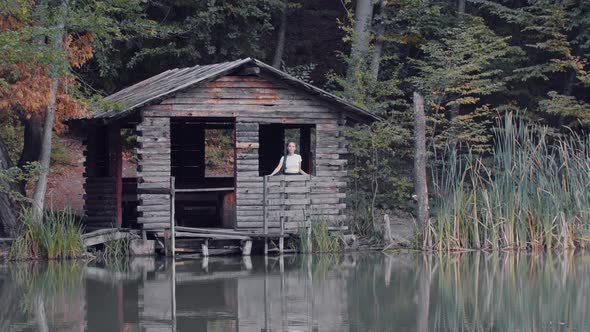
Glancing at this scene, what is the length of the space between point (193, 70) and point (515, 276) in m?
8.02

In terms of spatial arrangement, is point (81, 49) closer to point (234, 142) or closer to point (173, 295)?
point (234, 142)

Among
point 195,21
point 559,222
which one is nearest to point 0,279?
point 559,222

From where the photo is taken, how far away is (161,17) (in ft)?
92.6

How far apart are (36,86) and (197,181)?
19.0 ft

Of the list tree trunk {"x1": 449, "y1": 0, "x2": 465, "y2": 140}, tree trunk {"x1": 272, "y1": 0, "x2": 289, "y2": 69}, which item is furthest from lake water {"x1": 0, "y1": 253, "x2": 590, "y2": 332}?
tree trunk {"x1": 272, "y1": 0, "x2": 289, "y2": 69}

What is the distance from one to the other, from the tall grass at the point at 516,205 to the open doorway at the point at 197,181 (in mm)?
4119

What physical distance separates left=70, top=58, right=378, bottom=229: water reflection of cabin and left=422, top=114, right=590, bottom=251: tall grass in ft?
7.07

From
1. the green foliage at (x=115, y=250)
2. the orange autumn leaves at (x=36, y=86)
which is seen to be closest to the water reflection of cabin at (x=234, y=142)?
the green foliage at (x=115, y=250)

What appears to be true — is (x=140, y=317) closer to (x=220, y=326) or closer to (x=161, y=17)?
(x=220, y=326)

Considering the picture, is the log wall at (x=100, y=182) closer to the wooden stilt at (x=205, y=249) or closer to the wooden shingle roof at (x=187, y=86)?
the wooden shingle roof at (x=187, y=86)

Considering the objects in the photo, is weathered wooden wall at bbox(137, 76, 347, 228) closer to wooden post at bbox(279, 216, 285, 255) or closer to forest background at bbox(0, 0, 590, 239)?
wooden post at bbox(279, 216, 285, 255)

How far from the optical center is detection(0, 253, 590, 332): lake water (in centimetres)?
1252

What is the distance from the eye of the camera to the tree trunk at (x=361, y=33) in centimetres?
2688

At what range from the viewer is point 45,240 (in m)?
18.4
